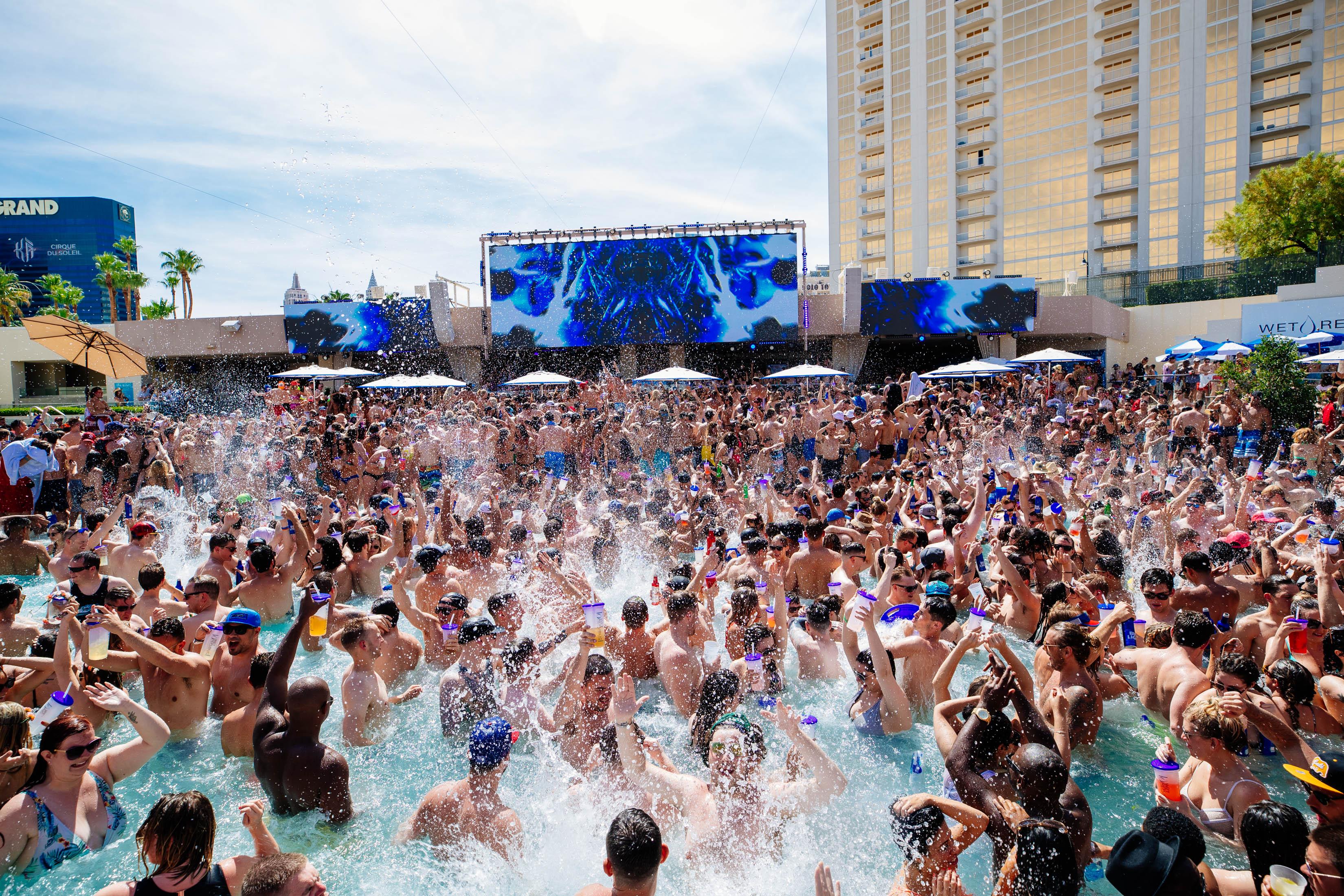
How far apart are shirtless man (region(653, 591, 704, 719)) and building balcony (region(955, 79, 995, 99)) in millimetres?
49948

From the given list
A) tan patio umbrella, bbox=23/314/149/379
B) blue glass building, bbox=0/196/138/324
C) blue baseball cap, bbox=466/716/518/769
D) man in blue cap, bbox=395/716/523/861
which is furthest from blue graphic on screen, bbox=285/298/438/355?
blue glass building, bbox=0/196/138/324

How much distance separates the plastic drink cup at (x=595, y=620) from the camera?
3621mm

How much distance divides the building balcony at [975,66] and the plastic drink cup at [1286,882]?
51.9 metres

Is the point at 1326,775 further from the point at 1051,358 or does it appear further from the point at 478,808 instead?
the point at 1051,358

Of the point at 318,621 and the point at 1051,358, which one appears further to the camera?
the point at 1051,358

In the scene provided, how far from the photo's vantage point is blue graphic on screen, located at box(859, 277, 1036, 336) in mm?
24141

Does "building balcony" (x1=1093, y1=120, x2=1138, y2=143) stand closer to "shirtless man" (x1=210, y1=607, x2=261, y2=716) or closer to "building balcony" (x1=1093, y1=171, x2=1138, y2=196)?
"building balcony" (x1=1093, y1=171, x2=1138, y2=196)

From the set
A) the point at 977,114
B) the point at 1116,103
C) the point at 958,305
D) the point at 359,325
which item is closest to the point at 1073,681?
the point at 958,305

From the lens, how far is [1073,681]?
407 cm

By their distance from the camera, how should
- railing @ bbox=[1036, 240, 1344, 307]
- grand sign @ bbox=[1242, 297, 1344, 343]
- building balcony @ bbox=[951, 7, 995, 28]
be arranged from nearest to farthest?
grand sign @ bbox=[1242, 297, 1344, 343], railing @ bbox=[1036, 240, 1344, 307], building balcony @ bbox=[951, 7, 995, 28]

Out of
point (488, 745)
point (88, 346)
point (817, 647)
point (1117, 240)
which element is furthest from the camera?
point (1117, 240)

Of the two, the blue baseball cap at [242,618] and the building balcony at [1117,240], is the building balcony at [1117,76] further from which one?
the blue baseball cap at [242,618]

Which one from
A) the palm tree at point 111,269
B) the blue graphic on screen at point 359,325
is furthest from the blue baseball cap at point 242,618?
the palm tree at point 111,269

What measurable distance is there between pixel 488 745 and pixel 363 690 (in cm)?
178
